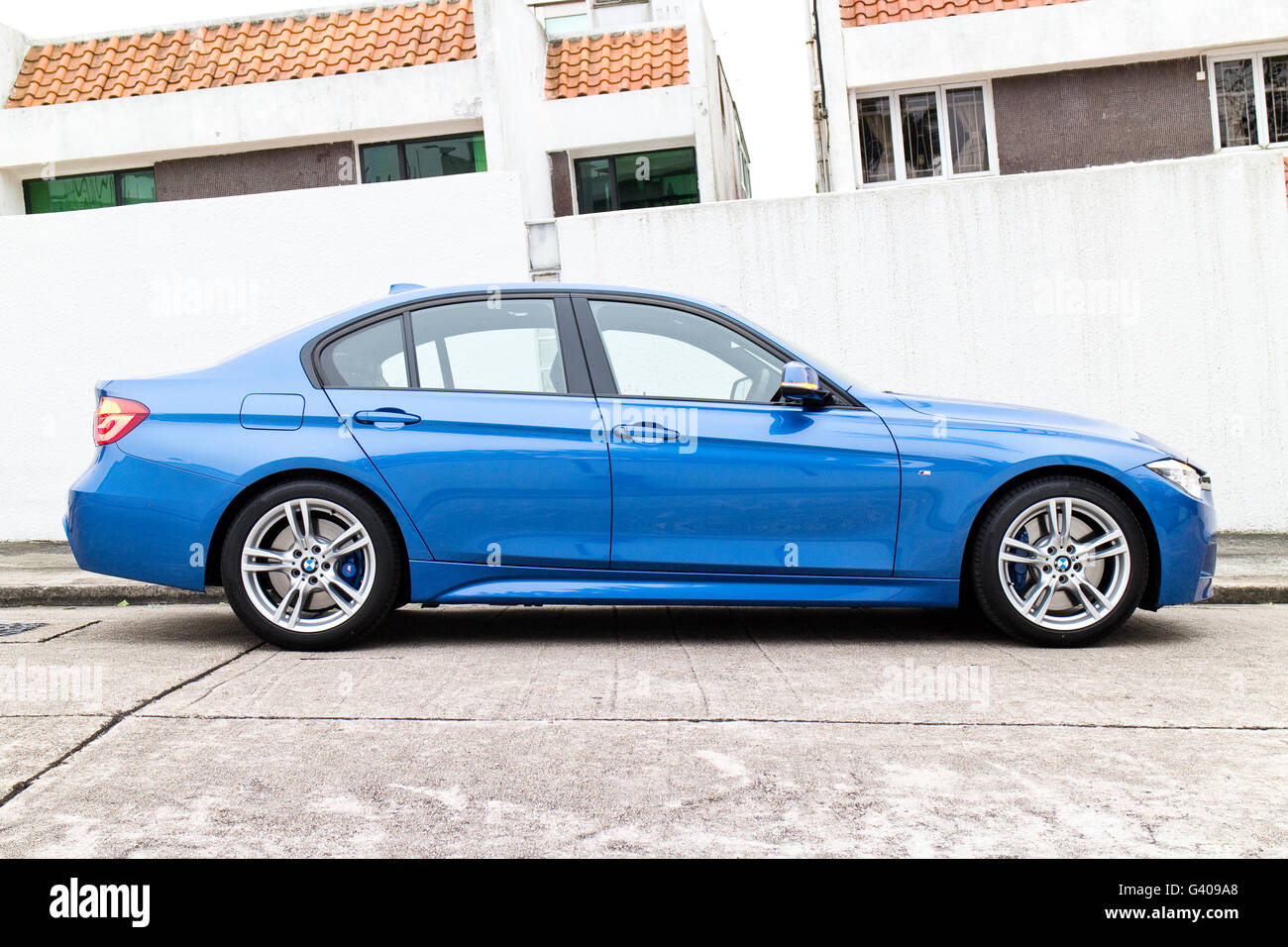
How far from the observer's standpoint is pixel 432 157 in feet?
54.1

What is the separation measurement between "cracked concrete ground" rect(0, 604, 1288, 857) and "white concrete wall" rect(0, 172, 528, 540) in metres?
4.70

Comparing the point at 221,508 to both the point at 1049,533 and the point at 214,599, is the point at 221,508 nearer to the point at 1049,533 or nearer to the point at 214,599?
the point at 214,599

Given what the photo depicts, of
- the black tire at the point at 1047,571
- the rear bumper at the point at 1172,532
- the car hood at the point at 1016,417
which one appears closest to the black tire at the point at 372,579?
the car hood at the point at 1016,417

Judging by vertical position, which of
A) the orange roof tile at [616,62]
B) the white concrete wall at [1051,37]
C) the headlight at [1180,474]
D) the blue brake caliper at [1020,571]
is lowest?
the blue brake caliper at [1020,571]

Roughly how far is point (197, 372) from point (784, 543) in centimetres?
271

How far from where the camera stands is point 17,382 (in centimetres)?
1013

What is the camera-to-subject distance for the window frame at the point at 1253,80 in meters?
15.1

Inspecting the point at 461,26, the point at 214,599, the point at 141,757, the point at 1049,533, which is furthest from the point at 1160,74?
the point at 141,757

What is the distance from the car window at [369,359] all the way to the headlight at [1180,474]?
3.38m

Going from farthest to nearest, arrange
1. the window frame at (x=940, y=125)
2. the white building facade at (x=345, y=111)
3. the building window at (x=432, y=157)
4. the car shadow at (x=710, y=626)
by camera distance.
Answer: the building window at (x=432, y=157) → the white building facade at (x=345, y=111) → the window frame at (x=940, y=125) → the car shadow at (x=710, y=626)

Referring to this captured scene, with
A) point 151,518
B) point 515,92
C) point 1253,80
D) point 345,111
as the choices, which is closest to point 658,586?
point 151,518

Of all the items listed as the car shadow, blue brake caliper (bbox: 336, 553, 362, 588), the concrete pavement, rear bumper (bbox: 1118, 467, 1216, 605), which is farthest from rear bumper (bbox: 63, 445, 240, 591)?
rear bumper (bbox: 1118, 467, 1216, 605)

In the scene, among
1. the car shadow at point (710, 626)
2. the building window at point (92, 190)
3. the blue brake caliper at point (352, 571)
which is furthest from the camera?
the building window at point (92, 190)

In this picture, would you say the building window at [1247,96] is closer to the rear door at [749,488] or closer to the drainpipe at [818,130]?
the drainpipe at [818,130]
